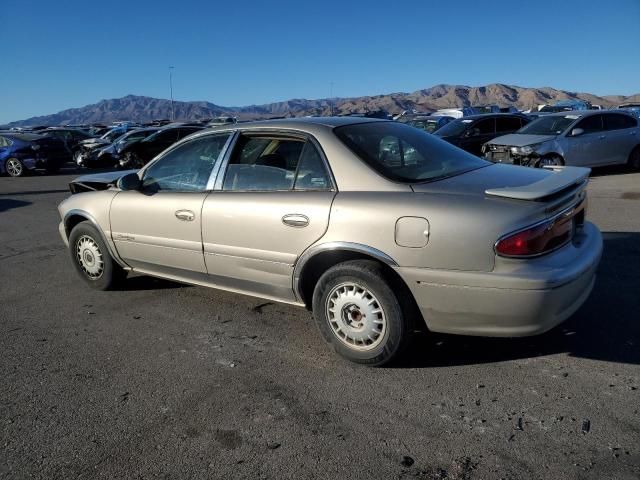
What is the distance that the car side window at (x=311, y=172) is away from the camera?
3480 mm

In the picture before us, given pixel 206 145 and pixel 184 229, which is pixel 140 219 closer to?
pixel 184 229

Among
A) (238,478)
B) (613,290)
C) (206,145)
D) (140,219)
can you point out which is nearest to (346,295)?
(238,478)

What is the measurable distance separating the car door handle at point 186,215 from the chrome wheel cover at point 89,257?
128 centimetres

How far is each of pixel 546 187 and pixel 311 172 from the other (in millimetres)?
1480

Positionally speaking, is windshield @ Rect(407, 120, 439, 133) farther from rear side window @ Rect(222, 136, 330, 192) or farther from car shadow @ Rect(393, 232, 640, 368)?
rear side window @ Rect(222, 136, 330, 192)

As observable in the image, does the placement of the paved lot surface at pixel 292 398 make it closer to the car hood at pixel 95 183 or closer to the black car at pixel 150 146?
the car hood at pixel 95 183

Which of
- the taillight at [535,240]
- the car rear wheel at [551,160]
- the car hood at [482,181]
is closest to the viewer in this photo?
the taillight at [535,240]

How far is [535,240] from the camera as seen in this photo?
9.24 ft

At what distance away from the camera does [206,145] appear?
167 inches

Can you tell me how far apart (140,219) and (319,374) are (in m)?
2.17

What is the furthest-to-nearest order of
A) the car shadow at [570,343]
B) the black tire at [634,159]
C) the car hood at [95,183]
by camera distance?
the black tire at [634,159]
the car hood at [95,183]
the car shadow at [570,343]

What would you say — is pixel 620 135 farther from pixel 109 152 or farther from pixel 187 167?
pixel 109 152

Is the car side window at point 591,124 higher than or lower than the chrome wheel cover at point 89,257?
higher

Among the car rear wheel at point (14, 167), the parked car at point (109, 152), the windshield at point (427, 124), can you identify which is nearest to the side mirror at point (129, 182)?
the windshield at point (427, 124)
